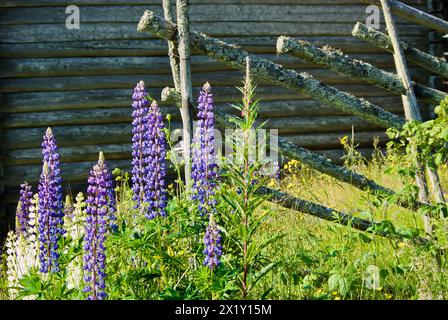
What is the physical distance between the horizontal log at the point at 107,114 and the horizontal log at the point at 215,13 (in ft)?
3.17

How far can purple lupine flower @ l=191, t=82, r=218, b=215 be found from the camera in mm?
3561

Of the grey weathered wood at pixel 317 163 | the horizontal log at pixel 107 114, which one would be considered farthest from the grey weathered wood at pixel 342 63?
the horizontal log at pixel 107 114

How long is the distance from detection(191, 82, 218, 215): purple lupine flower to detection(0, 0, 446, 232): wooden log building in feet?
16.3

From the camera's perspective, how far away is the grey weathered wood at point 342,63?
4.69m

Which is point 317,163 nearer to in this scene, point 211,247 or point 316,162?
point 316,162

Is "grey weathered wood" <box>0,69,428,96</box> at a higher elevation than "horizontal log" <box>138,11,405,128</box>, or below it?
higher

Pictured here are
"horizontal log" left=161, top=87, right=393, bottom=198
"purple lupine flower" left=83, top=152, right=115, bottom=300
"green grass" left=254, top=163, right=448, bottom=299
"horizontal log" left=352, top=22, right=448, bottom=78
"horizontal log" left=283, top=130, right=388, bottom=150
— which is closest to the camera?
"purple lupine flower" left=83, top=152, right=115, bottom=300

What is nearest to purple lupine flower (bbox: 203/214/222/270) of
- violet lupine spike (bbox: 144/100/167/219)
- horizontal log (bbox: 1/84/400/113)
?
violet lupine spike (bbox: 144/100/167/219)

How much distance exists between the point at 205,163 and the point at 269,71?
1200 millimetres

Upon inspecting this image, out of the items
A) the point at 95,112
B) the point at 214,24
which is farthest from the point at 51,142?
the point at 214,24

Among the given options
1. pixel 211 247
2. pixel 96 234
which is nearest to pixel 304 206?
pixel 211 247

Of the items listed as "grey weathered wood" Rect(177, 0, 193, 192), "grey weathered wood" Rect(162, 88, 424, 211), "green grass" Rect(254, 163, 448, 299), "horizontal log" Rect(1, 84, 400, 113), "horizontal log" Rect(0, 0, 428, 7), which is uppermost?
"horizontal log" Rect(0, 0, 428, 7)

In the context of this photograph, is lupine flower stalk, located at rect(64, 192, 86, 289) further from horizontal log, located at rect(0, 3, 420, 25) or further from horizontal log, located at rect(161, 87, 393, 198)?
horizontal log, located at rect(0, 3, 420, 25)

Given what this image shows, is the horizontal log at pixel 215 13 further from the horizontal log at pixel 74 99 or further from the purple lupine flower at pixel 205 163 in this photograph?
the purple lupine flower at pixel 205 163
